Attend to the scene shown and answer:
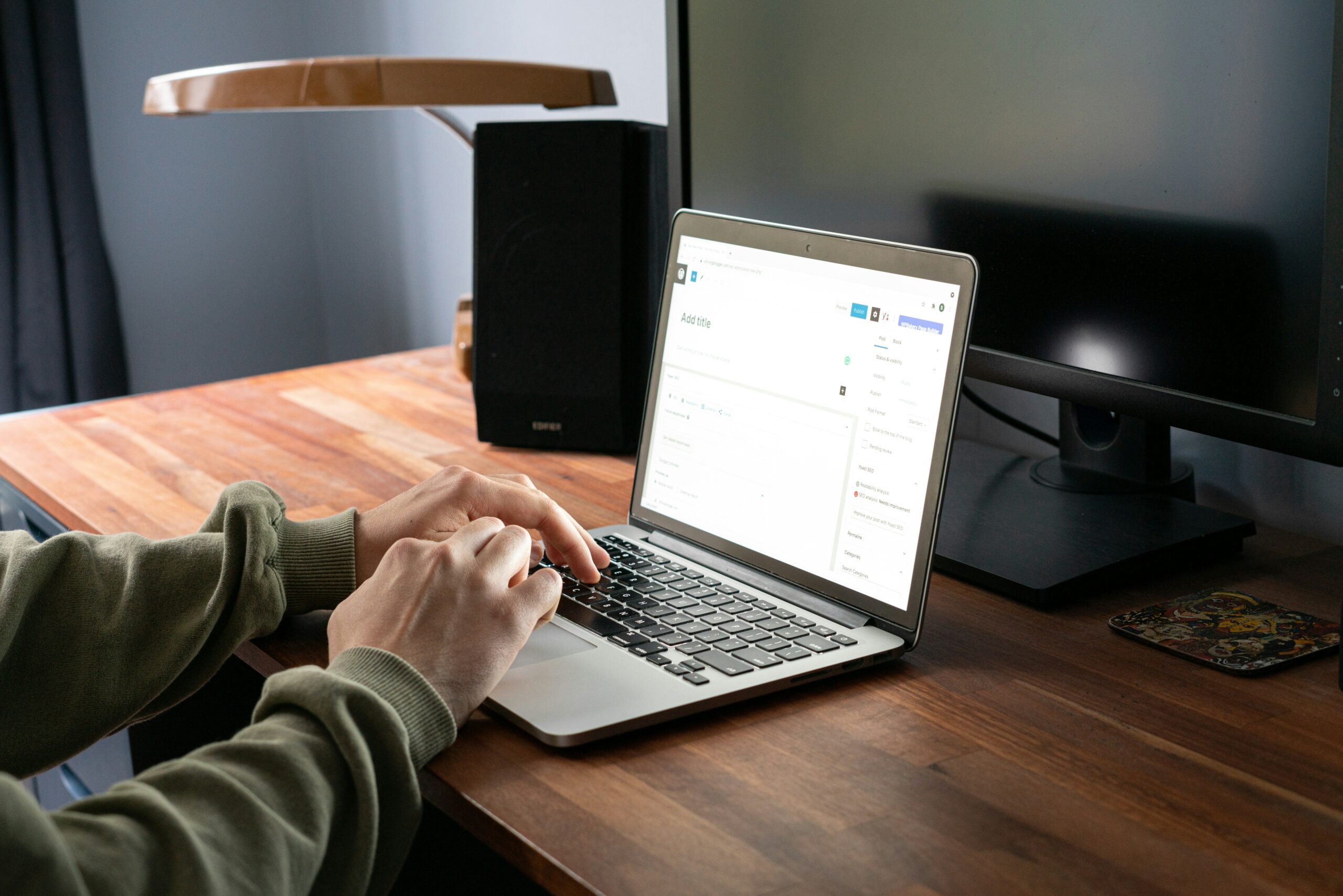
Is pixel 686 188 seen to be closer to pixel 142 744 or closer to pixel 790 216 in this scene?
pixel 790 216

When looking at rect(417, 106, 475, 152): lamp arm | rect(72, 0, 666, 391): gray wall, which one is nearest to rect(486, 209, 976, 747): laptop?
rect(417, 106, 475, 152): lamp arm

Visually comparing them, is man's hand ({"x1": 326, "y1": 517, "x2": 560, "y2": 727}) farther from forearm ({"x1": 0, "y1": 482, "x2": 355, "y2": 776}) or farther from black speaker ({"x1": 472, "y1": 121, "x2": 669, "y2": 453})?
black speaker ({"x1": 472, "y1": 121, "x2": 669, "y2": 453})

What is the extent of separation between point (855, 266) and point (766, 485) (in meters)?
0.15

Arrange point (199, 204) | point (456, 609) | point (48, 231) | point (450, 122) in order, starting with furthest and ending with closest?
point (199, 204) → point (48, 231) → point (450, 122) → point (456, 609)

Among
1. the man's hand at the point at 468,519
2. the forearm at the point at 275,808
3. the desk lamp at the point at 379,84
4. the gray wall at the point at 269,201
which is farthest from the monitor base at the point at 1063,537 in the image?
the gray wall at the point at 269,201

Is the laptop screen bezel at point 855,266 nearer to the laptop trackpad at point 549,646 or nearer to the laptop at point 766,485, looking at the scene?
the laptop at point 766,485

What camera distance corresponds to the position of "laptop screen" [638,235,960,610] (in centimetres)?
70

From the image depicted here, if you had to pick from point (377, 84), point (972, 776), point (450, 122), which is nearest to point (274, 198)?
point (450, 122)

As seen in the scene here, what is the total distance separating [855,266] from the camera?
0.74 meters

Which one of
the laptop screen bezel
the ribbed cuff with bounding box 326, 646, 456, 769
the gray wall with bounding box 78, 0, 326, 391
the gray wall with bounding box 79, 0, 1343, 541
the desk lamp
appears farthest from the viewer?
the gray wall with bounding box 78, 0, 326, 391

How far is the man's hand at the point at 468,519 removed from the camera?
0.78 meters

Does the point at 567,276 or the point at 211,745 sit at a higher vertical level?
the point at 567,276

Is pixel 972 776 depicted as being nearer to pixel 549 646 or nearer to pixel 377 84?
pixel 549 646

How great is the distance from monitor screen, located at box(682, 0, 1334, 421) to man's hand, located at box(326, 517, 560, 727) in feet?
1.39
